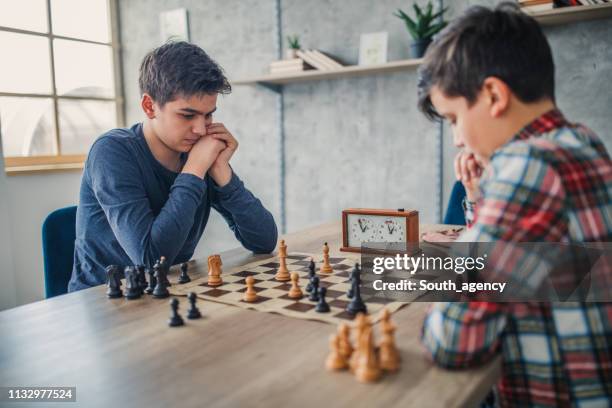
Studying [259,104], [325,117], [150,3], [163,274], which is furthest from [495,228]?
[150,3]

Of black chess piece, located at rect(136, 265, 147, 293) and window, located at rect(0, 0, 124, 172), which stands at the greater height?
window, located at rect(0, 0, 124, 172)

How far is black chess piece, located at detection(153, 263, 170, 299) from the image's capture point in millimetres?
1387

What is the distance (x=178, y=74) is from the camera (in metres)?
1.84

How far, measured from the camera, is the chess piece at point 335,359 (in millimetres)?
912

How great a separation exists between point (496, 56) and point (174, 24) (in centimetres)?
413

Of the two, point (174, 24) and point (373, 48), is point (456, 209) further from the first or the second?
point (174, 24)

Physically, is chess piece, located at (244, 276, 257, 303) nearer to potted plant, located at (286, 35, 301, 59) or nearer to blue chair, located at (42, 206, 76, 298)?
blue chair, located at (42, 206, 76, 298)

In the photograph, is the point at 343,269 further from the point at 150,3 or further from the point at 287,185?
the point at 150,3

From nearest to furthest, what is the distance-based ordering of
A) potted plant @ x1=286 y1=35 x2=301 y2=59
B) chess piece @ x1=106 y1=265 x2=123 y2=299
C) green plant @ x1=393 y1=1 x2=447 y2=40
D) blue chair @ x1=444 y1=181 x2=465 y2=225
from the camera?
chess piece @ x1=106 y1=265 x2=123 y2=299 < blue chair @ x1=444 y1=181 x2=465 y2=225 < green plant @ x1=393 y1=1 x2=447 y2=40 < potted plant @ x1=286 y1=35 x2=301 y2=59

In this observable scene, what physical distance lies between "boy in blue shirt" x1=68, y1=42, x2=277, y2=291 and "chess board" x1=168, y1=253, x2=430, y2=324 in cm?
24

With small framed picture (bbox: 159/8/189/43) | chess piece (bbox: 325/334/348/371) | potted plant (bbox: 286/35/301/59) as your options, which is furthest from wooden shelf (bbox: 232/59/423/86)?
chess piece (bbox: 325/334/348/371)

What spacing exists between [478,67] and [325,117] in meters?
3.04

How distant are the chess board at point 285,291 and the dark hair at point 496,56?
54 cm

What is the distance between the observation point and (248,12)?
14.0 feet
